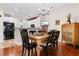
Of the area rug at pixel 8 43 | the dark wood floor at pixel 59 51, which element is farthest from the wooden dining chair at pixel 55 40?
the area rug at pixel 8 43

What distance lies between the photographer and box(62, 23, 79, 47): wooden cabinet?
6.11ft

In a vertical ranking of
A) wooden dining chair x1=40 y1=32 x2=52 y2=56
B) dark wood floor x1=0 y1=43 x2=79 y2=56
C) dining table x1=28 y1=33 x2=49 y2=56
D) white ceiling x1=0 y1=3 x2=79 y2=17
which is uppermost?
white ceiling x1=0 y1=3 x2=79 y2=17

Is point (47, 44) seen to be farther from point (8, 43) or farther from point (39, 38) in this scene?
point (8, 43)

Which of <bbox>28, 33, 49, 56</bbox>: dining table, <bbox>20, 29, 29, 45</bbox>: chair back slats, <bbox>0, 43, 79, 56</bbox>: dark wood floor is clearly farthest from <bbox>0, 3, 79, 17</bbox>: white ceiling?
<bbox>0, 43, 79, 56</bbox>: dark wood floor

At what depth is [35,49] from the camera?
1886 mm

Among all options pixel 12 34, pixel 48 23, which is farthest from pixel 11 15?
pixel 48 23

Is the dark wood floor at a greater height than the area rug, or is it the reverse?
the area rug

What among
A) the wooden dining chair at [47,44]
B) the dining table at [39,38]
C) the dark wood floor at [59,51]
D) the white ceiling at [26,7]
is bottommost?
the dark wood floor at [59,51]

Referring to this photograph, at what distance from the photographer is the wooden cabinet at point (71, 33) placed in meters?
1.86

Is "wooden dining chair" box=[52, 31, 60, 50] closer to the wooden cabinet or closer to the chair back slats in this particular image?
the wooden cabinet

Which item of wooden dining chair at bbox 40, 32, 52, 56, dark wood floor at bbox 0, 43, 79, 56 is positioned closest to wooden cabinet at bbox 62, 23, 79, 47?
dark wood floor at bbox 0, 43, 79, 56

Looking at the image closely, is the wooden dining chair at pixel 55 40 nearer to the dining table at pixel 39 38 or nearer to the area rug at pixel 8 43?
the dining table at pixel 39 38

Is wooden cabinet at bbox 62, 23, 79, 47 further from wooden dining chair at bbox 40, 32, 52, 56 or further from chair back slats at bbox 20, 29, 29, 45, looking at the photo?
chair back slats at bbox 20, 29, 29, 45

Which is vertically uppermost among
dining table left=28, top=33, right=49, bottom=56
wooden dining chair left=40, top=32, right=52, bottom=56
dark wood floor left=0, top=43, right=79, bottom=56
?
dining table left=28, top=33, right=49, bottom=56
